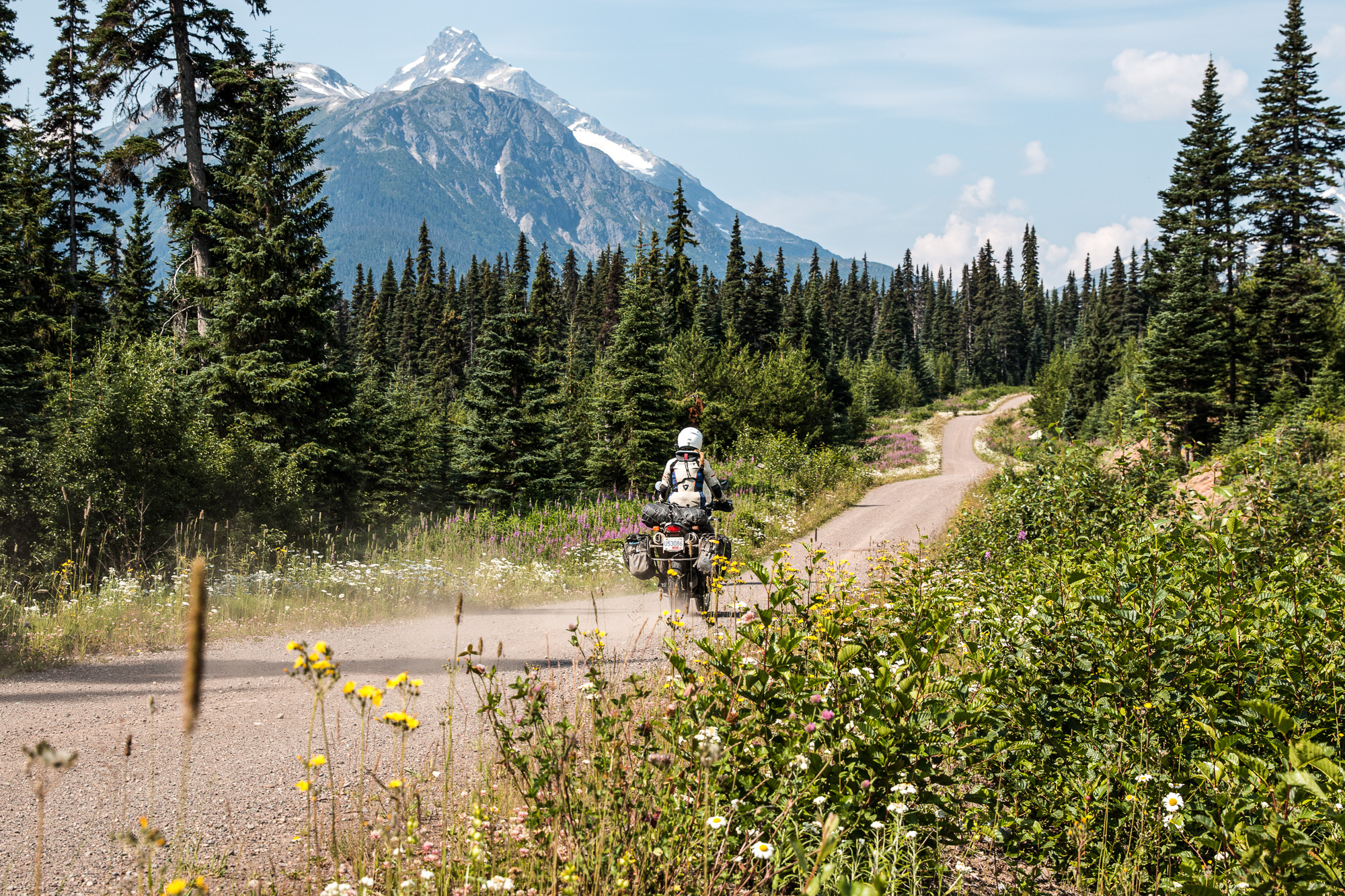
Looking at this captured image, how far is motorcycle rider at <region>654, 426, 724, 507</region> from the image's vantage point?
896 cm

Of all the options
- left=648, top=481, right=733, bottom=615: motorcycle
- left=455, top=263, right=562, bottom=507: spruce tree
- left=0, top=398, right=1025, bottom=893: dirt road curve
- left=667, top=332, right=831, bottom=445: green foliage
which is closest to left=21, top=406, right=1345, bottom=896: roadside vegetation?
left=0, top=398, right=1025, bottom=893: dirt road curve

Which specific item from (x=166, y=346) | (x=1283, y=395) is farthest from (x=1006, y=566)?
(x=1283, y=395)

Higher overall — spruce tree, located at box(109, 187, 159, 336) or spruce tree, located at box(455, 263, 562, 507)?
spruce tree, located at box(109, 187, 159, 336)

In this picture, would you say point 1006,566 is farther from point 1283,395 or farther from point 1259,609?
point 1283,395

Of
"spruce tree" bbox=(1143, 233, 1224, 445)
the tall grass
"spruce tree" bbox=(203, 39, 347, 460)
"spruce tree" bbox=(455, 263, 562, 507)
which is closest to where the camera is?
the tall grass

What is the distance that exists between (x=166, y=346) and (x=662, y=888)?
12532mm

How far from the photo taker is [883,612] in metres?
3.77

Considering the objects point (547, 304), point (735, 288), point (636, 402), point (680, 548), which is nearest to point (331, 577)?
point (680, 548)

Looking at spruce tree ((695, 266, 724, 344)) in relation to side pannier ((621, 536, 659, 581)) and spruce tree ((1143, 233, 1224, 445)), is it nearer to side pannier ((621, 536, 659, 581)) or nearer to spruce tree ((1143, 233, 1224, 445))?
spruce tree ((1143, 233, 1224, 445))

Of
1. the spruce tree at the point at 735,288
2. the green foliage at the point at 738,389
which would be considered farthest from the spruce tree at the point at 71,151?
the spruce tree at the point at 735,288

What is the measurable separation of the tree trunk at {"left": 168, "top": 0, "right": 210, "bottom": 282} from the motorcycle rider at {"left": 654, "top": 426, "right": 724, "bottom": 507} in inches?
482

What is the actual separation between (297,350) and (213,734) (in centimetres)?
1215

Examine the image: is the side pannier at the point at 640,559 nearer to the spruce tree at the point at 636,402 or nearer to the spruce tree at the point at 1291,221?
the spruce tree at the point at 636,402

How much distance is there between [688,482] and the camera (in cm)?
900
